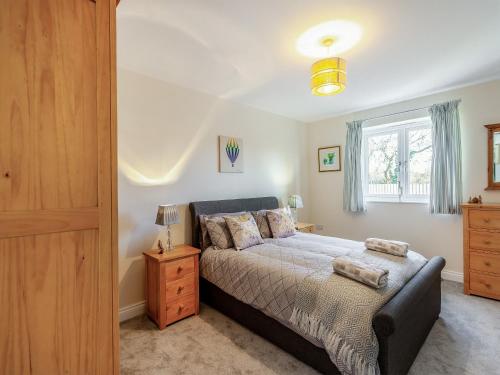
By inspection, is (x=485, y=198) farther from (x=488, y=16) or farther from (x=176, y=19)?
(x=176, y=19)

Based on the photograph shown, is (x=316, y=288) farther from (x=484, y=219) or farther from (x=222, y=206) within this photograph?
A: (x=484, y=219)

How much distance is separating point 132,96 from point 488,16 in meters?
3.11

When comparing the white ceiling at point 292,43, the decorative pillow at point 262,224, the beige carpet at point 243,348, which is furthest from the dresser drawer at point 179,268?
the white ceiling at point 292,43

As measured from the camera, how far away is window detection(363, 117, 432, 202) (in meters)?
3.51

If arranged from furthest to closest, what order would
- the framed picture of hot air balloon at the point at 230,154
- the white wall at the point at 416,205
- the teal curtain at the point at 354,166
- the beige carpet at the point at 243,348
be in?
the teal curtain at the point at 354,166
the framed picture of hot air balloon at the point at 230,154
the white wall at the point at 416,205
the beige carpet at the point at 243,348

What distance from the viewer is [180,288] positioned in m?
2.39

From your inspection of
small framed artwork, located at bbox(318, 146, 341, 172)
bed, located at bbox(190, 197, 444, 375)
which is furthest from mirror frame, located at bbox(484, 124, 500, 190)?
small framed artwork, located at bbox(318, 146, 341, 172)

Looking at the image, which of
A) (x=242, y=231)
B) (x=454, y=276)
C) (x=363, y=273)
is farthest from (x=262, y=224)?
(x=454, y=276)

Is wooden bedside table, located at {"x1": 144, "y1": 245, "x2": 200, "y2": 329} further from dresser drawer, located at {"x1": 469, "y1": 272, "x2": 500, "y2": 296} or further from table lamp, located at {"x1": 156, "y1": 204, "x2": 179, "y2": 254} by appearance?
dresser drawer, located at {"x1": 469, "y1": 272, "x2": 500, "y2": 296}

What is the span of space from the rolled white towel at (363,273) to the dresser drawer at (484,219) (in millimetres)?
1979

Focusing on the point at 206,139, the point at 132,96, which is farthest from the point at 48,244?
the point at 206,139

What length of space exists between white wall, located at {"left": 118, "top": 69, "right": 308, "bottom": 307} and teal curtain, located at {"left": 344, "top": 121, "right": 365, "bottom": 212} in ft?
4.67

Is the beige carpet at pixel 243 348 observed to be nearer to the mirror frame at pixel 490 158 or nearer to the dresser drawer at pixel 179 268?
the dresser drawer at pixel 179 268

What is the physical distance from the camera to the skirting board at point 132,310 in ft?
8.00
